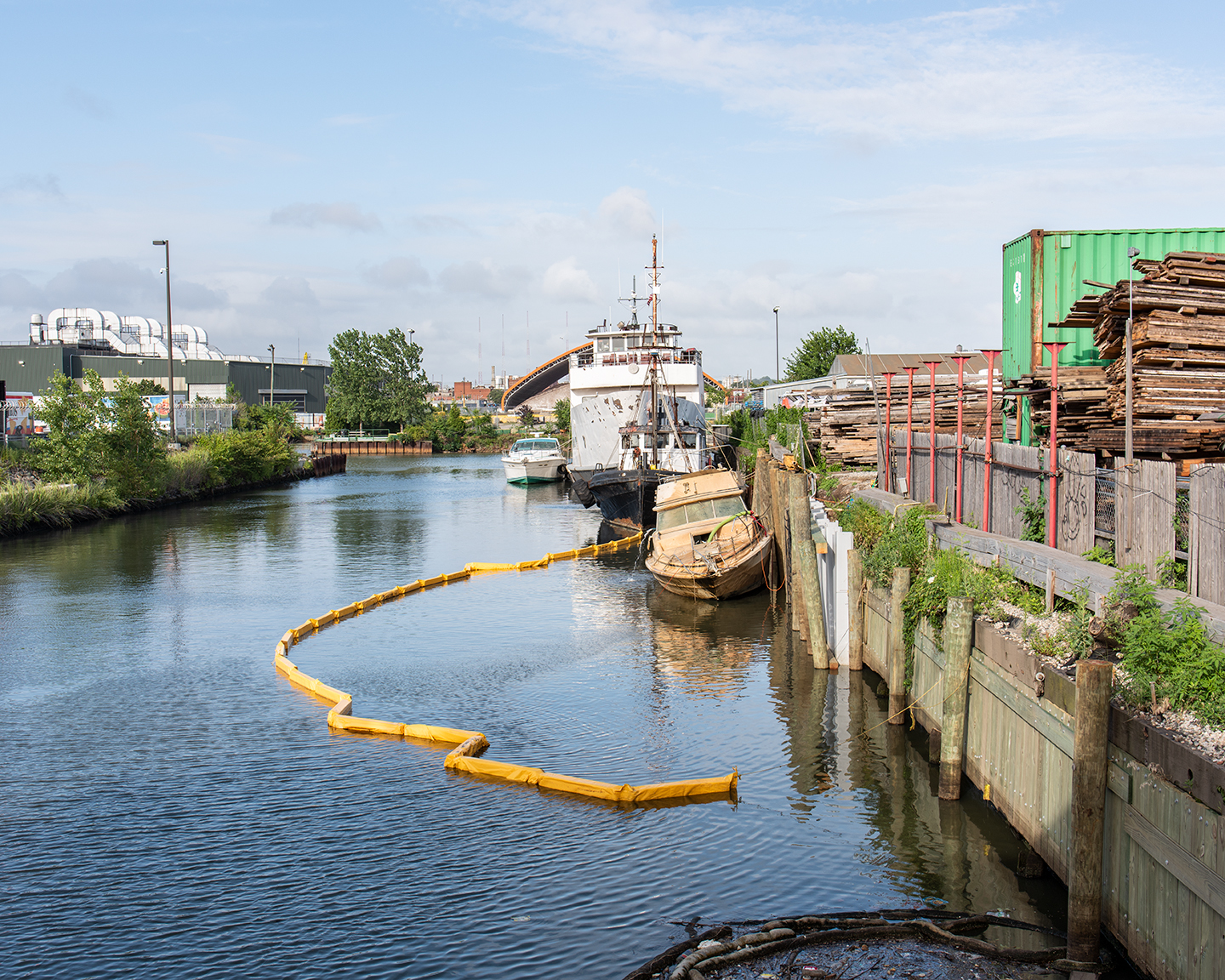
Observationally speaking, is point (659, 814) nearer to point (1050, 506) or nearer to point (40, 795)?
point (1050, 506)

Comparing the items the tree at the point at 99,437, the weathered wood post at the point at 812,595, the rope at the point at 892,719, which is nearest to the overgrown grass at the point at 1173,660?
the rope at the point at 892,719

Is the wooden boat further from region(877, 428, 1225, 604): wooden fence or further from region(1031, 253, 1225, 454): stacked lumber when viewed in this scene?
region(1031, 253, 1225, 454): stacked lumber

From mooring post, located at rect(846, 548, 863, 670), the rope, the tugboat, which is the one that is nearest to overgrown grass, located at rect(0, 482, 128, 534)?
the tugboat

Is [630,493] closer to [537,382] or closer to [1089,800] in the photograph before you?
[1089,800]

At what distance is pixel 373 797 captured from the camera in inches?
466

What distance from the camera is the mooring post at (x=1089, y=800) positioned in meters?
7.34

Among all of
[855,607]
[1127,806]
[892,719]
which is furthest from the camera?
[855,607]

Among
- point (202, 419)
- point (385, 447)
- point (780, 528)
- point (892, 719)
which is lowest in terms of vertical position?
point (892, 719)

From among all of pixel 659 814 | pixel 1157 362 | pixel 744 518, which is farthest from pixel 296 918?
pixel 744 518

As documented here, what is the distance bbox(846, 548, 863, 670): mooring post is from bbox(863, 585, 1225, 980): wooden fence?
18.0 feet

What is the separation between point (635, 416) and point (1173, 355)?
1174 inches

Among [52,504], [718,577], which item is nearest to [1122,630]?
[718,577]

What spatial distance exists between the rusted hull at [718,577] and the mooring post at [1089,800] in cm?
1544

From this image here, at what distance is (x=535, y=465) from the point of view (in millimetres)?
60594
